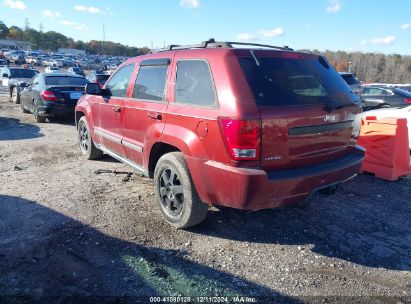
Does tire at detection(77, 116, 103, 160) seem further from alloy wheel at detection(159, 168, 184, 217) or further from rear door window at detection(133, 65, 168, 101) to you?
alloy wheel at detection(159, 168, 184, 217)

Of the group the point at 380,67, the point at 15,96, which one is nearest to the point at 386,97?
the point at 15,96

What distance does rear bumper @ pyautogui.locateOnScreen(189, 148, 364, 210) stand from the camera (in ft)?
10.5

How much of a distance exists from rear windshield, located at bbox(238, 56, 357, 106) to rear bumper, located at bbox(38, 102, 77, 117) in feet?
28.1

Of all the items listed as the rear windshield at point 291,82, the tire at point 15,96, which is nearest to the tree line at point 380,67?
the tire at point 15,96

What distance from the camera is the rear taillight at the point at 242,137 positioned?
10.3ft

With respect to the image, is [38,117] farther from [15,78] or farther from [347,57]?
[347,57]

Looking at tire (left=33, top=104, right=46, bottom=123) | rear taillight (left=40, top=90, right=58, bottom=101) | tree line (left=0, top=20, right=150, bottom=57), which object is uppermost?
tree line (left=0, top=20, right=150, bottom=57)

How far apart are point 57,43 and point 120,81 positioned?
508 feet

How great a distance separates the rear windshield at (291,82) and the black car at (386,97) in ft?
36.4

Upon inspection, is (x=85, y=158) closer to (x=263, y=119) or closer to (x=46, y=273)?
(x=46, y=273)

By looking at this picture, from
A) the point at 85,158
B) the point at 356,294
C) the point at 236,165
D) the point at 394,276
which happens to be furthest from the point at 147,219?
the point at 85,158

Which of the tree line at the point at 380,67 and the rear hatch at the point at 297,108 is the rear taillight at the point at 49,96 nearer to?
the rear hatch at the point at 297,108

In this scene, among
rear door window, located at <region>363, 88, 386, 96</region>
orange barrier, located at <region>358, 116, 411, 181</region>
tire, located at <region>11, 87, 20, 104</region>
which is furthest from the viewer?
Answer: tire, located at <region>11, 87, 20, 104</region>

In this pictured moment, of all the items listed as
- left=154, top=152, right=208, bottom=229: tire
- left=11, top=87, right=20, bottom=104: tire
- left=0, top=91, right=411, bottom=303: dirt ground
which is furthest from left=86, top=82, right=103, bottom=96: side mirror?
left=11, top=87, right=20, bottom=104: tire
